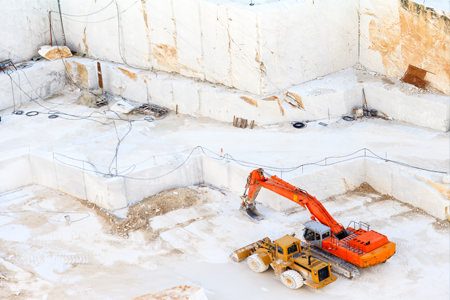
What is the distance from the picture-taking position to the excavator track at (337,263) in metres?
22.8

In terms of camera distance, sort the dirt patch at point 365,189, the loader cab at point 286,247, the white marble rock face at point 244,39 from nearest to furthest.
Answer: the loader cab at point 286,247 → the dirt patch at point 365,189 → the white marble rock face at point 244,39

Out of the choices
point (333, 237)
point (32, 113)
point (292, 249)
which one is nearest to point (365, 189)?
point (333, 237)

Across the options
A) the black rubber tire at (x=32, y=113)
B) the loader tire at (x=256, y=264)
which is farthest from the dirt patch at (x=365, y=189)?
the black rubber tire at (x=32, y=113)

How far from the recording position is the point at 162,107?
31.8 metres

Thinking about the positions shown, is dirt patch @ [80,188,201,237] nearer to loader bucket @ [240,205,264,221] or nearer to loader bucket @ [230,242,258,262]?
loader bucket @ [240,205,264,221]

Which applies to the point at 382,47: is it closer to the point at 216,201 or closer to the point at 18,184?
the point at 216,201

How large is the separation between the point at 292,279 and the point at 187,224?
457cm

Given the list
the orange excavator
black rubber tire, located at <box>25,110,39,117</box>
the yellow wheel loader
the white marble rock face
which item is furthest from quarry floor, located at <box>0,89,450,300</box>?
the white marble rock face

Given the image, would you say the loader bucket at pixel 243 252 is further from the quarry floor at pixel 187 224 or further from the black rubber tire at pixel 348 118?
the black rubber tire at pixel 348 118

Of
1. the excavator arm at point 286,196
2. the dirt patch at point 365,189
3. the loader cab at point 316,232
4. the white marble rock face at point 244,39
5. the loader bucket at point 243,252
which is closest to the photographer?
the loader cab at point 316,232

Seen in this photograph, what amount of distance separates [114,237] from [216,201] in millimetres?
3430

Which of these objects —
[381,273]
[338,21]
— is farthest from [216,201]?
[338,21]

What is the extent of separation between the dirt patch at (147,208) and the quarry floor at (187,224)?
18 cm

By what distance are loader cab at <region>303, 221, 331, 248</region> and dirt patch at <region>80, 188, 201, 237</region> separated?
425 cm
